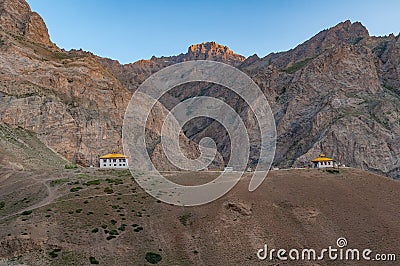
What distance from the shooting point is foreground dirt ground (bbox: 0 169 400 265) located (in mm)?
30797

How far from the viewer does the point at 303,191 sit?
47.4m

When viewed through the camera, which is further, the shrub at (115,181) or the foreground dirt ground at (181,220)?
the shrub at (115,181)

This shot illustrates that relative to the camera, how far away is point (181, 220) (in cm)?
3847

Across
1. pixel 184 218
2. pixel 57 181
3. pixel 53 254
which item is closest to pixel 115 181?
pixel 57 181

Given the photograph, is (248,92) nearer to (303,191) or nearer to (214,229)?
(303,191)

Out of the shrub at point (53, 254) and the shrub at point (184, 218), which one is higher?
the shrub at point (184, 218)

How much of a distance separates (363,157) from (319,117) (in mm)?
18682

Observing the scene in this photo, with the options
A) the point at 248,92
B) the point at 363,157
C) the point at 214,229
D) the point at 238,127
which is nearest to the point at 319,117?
the point at 363,157

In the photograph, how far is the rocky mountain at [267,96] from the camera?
8619 centimetres

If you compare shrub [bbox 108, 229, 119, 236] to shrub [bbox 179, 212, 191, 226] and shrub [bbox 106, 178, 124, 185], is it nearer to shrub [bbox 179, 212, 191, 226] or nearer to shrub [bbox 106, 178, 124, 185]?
shrub [bbox 179, 212, 191, 226]

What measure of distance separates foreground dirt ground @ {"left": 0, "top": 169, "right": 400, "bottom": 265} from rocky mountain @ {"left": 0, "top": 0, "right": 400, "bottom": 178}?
37.6 meters

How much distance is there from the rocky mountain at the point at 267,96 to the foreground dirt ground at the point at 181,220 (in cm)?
3762

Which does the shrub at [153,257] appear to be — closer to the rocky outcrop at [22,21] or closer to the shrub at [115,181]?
the shrub at [115,181]

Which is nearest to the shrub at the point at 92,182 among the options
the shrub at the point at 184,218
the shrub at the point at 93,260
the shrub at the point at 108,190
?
the shrub at the point at 108,190
